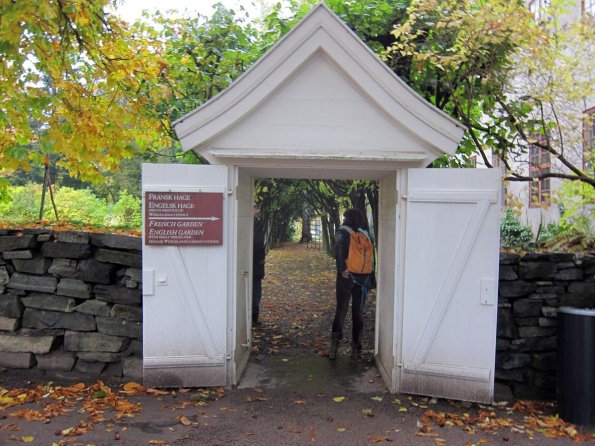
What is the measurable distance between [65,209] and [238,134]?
12486mm

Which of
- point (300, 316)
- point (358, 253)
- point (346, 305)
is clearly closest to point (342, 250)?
point (358, 253)

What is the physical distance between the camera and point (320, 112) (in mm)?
5340

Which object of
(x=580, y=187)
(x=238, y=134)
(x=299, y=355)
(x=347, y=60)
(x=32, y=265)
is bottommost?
(x=299, y=355)

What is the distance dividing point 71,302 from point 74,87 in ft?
10.0

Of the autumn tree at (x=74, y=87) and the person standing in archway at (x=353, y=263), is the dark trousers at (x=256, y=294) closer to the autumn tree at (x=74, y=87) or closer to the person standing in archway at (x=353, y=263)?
the person standing in archway at (x=353, y=263)

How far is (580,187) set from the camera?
6.63m

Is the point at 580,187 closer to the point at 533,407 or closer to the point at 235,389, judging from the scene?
the point at 533,407

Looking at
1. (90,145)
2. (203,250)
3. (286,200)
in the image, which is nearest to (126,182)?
(286,200)

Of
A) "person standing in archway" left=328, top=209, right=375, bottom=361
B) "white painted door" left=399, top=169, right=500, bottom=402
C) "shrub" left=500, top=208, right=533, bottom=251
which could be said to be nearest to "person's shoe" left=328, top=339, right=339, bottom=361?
"person standing in archway" left=328, top=209, right=375, bottom=361

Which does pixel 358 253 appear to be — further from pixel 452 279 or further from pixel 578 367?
pixel 578 367

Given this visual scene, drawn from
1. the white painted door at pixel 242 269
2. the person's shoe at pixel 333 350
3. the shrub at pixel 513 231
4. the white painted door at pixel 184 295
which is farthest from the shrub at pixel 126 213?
the white painted door at pixel 184 295

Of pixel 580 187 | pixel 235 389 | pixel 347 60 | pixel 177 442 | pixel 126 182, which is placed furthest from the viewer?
pixel 126 182

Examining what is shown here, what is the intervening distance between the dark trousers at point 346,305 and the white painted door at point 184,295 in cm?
187

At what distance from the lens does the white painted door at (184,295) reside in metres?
5.27
